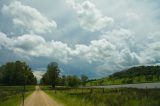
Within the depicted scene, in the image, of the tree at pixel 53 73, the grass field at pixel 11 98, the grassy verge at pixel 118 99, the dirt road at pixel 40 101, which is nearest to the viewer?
the grassy verge at pixel 118 99

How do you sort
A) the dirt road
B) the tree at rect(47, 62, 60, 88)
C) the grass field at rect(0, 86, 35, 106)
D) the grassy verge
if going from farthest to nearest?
1. the tree at rect(47, 62, 60, 88)
2. the grass field at rect(0, 86, 35, 106)
3. the dirt road
4. the grassy verge

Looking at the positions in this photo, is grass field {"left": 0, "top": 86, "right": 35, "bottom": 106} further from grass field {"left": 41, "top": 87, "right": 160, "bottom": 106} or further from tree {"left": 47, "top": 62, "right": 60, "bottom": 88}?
tree {"left": 47, "top": 62, "right": 60, "bottom": 88}

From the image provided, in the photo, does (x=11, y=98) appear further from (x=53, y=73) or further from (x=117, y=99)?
(x=53, y=73)

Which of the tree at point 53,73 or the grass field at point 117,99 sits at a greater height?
the tree at point 53,73

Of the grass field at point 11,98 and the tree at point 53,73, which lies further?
the tree at point 53,73

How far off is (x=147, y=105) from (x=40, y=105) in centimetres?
1371

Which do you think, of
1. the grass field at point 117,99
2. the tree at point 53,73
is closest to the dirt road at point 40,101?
the grass field at point 117,99

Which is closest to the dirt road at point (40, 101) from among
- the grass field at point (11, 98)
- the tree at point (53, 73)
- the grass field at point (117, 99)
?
the grass field at point (11, 98)

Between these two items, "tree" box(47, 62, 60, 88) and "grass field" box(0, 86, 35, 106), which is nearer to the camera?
"grass field" box(0, 86, 35, 106)

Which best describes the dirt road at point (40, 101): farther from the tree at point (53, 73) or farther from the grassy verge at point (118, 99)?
the tree at point (53, 73)

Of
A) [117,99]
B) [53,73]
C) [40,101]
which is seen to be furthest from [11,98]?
[53,73]

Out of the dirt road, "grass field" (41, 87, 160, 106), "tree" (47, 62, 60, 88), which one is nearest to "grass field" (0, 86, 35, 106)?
the dirt road

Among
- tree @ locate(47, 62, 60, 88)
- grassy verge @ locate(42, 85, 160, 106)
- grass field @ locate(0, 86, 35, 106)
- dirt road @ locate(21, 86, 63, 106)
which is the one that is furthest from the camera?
tree @ locate(47, 62, 60, 88)

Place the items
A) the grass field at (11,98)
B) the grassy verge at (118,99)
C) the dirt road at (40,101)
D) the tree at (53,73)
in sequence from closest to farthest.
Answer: the grassy verge at (118,99), the dirt road at (40,101), the grass field at (11,98), the tree at (53,73)
